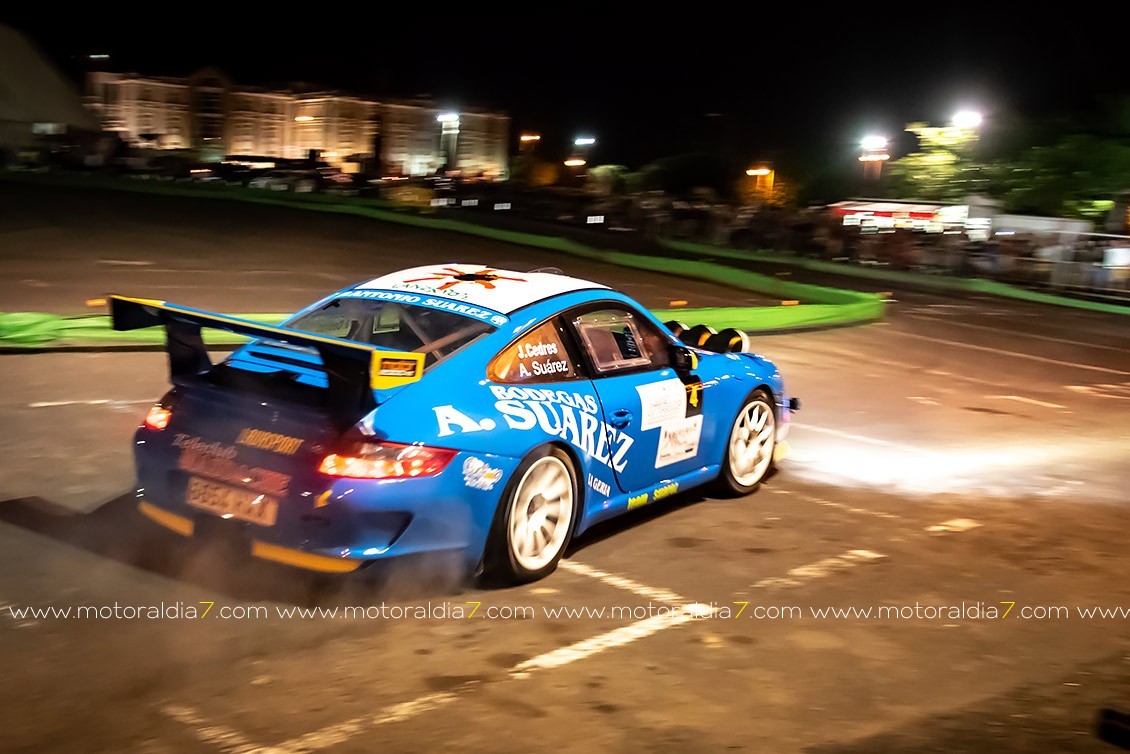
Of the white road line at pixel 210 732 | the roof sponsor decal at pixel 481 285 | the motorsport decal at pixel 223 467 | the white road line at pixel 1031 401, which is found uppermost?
the roof sponsor decal at pixel 481 285

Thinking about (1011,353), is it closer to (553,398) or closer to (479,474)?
(553,398)

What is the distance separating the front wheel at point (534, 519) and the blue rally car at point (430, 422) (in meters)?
0.01

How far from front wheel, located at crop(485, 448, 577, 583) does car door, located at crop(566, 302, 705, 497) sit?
462 millimetres

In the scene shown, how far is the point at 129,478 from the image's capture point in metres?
7.11

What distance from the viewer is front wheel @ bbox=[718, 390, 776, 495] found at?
24.3ft

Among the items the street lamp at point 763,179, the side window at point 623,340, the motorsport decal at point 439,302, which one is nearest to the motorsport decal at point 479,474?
the motorsport decal at point 439,302

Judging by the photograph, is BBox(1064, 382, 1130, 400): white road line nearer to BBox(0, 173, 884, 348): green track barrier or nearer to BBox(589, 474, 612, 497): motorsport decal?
BBox(0, 173, 884, 348): green track barrier

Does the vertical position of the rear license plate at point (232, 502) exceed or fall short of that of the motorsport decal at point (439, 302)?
it falls short

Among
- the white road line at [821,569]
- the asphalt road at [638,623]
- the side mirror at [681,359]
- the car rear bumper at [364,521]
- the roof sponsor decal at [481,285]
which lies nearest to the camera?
the asphalt road at [638,623]

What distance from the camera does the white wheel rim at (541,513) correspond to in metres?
5.61

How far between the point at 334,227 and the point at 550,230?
292 inches

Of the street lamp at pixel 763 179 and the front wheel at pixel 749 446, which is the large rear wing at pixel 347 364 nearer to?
the front wheel at pixel 749 446

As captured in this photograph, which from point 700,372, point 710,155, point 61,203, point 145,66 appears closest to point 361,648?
point 700,372

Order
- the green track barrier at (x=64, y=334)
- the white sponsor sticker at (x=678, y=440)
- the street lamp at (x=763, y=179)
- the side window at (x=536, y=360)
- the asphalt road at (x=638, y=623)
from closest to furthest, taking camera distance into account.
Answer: the asphalt road at (x=638, y=623) < the side window at (x=536, y=360) < the white sponsor sticker at (x=678, y=440) < the green track barrier at (x=64, y=334) < the street lamp at (x=763, y=179)
